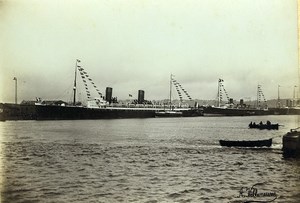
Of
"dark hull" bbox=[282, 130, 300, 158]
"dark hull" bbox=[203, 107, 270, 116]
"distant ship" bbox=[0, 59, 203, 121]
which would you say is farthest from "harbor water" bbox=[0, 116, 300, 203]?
"dark hull" bbox=[203, 107, 270, 116]

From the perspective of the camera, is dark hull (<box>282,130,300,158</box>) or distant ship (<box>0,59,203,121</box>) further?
distant ship (<box>0,59,203,121</box>)

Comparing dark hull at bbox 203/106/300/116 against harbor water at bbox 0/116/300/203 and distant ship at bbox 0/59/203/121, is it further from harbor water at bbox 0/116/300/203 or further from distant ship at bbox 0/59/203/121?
harbor water at bbox 0/116/300/203

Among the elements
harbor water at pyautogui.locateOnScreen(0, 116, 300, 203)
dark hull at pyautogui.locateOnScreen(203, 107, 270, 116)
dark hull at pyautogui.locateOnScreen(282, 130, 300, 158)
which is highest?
dark hull at pyautogui.locateOnScreen(203, 107, 270, 116)

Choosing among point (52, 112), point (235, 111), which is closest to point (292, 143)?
point (52, 112)

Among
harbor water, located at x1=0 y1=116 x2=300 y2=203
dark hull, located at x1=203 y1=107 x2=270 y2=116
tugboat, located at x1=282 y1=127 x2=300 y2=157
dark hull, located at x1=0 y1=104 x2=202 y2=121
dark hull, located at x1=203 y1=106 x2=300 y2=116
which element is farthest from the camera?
dark hull, located at x1=203 y1=107 x2=270 y2=116

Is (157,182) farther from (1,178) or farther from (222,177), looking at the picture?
(1,178)

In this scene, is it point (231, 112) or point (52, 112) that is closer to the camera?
point (52, 112)

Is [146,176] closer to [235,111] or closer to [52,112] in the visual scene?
[52,112]

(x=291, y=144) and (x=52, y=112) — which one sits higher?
(x=52, y=112)
